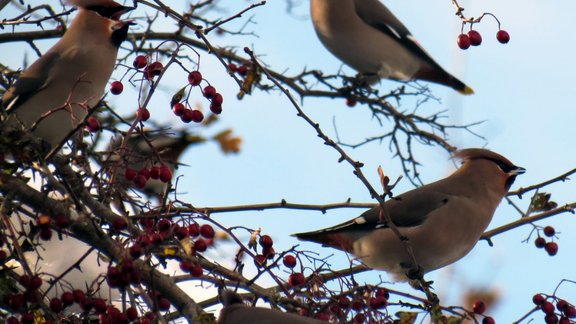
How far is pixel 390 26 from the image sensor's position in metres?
7.07

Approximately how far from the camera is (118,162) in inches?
95.5

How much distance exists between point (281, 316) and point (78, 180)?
22.7 inches

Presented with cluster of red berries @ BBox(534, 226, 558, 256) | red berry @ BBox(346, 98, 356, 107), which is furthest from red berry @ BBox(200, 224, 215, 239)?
red berry @ BBox(346, 98, 356, 107)

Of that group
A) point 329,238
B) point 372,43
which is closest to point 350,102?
point 372,43

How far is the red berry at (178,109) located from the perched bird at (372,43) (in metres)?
3.73

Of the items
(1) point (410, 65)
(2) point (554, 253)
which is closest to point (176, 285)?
(2) point (554, 253)

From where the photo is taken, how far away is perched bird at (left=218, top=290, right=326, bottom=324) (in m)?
2.43

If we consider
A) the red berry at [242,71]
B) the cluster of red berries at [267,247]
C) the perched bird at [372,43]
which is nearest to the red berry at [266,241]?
the cluster of red berries at [267,247]

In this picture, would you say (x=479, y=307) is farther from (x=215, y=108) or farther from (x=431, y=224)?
(x=431, y=224)

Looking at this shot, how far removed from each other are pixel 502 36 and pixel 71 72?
1620 mm

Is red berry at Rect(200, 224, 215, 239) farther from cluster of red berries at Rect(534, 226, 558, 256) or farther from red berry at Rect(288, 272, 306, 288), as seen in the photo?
cluster of red berries at Rect(534, 226, 558, 256)

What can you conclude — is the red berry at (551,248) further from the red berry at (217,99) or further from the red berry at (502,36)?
the red berry at (217,99)

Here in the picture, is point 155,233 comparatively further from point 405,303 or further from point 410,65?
point 410,65

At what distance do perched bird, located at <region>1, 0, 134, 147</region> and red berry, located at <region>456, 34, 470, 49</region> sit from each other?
47.8 inches
